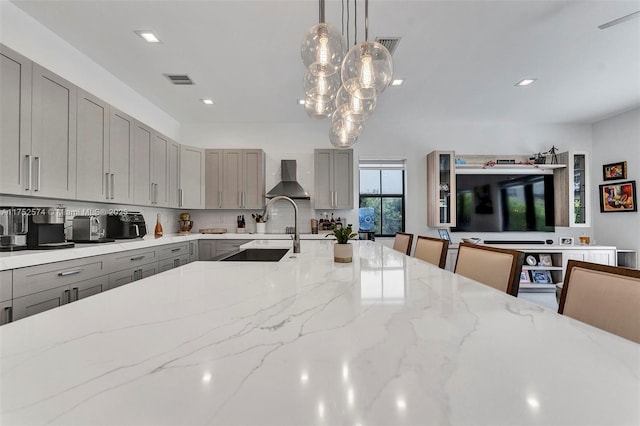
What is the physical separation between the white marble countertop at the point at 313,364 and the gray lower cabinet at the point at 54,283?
1.41 m

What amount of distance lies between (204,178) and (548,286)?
562 centimetres

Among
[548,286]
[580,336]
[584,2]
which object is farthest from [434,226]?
[580,336]

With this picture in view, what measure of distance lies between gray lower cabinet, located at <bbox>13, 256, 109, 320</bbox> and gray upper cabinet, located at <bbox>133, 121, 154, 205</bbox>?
125 cm

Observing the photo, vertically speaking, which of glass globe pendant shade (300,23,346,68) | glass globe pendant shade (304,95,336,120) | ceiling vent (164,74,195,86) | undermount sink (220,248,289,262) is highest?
ceiling vent (164,74,195,86)

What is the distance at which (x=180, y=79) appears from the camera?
3.29m

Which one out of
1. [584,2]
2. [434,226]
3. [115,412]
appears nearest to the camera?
[115,412]

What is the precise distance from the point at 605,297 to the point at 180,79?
3.98m

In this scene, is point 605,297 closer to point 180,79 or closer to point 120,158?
point 120,158

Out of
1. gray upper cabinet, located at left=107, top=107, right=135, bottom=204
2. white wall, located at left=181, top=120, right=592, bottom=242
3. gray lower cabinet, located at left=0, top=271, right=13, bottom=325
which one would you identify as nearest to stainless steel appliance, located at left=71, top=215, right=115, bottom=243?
gray upper cabinet, located at left=107, top=107, right=135, bottom=204

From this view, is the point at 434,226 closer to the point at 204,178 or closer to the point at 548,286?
the point at 548,286

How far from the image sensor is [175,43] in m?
2.61

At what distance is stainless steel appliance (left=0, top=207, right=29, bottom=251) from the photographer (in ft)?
6.17

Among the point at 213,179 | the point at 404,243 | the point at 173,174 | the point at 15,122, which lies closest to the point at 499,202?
the point at 404,243

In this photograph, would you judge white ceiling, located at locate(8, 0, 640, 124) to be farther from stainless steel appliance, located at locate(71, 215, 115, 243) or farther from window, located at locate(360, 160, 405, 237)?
stainless steel appliance, located at locate(71, 215, 115, 243)
